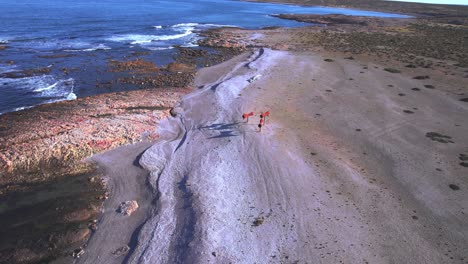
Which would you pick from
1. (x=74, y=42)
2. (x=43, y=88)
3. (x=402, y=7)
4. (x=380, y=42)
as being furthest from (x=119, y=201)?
(x=402, y=7)

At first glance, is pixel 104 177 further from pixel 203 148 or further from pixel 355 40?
pixel 355 40

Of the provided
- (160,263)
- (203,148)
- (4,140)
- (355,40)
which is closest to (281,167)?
(203,148)

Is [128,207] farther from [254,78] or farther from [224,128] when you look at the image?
[254,78]

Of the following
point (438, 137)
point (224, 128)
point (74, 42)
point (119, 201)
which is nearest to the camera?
point (119, 201)

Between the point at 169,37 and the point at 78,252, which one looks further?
the point at 169,37

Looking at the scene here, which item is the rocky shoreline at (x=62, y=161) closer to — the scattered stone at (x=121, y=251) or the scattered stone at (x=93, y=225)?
the scattered stone at (x=93, y=225)

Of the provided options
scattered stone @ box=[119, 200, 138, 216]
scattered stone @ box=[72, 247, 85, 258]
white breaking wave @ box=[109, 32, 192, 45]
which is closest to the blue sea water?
white breaking wave @ box=[109, 32, 192, 45]

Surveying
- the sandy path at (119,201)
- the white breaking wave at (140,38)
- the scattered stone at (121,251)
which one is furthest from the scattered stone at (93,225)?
the white breaking wave at (140,38)
